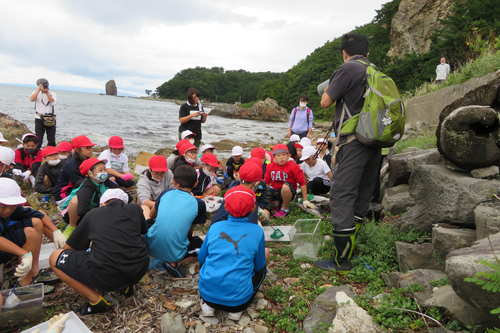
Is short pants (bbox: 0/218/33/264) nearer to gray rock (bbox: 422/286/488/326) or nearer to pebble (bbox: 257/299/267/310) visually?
A: pebble (bbox: 257/299/267/310)

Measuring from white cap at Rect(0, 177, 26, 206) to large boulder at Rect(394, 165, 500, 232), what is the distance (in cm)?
392

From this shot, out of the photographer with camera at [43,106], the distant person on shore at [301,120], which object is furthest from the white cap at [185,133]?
the photographer with camera at [43,106]

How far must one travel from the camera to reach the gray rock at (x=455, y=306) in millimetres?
1887

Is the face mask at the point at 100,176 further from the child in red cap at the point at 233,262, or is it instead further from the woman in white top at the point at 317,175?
the woman in white top at the point at 317,175

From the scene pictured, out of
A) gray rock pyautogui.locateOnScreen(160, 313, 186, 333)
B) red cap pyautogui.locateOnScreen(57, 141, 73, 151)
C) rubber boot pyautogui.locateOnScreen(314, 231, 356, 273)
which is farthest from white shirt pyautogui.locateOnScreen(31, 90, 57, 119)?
rubber boot pyautogui.locateOnScreen(314, 231, 356, 273)

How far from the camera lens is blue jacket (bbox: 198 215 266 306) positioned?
2498 millimetres

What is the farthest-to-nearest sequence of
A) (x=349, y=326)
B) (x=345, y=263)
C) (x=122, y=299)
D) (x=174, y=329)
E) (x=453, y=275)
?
(x=345, y=263) → (x=122, y=299) → (x=174, y=329) → (x=349, y=326) → (x=453, y=275)

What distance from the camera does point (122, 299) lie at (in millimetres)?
2879

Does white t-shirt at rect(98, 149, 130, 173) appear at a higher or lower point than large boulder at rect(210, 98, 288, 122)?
lower

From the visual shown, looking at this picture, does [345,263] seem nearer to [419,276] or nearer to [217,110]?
[419,276]

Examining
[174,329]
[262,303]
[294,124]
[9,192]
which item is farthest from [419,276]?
[294,124]

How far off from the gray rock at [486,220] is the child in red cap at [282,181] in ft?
8.83

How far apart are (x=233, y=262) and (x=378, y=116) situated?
6.26 feet

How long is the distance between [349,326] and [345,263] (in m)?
1.04
